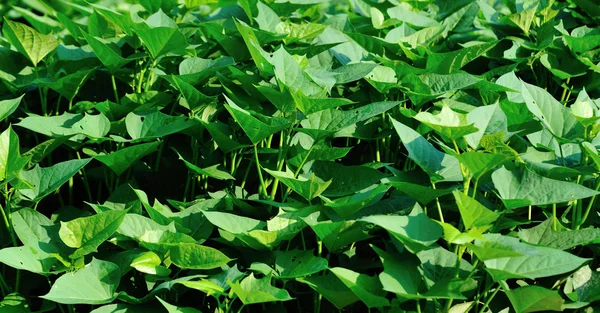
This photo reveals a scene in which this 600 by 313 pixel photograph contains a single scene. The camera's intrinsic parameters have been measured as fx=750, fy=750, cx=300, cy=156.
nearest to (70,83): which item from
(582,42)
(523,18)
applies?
(523,18)

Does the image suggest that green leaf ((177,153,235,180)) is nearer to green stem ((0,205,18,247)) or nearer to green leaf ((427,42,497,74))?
green stem ((0,205,18,247))

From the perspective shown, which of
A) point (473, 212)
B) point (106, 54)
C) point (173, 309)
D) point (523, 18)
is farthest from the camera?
point (523, 18)

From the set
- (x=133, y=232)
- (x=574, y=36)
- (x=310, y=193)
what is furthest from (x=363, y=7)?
(x=133, y=232)

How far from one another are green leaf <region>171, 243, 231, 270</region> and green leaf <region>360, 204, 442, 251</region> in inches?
14.2

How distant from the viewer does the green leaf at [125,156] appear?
1955mm

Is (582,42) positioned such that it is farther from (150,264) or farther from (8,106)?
(8,106)

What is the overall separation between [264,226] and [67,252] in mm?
498

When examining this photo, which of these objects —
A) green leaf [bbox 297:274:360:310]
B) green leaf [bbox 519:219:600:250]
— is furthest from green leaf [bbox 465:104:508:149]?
green leaf [bbox 297:274:360:310]

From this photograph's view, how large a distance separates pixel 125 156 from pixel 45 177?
0.71 ft

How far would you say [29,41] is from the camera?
245cm

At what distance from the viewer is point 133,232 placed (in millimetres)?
1811

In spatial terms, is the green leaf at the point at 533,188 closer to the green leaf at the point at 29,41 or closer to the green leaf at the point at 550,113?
the green leaf at the point at 550,113

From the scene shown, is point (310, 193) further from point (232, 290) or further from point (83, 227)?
point (83, 227)

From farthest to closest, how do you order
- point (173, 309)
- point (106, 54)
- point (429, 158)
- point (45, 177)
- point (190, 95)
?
point (106, 54) < point (190, 95) < point (45, 177) < point (429, 158) < point (173, 309)
